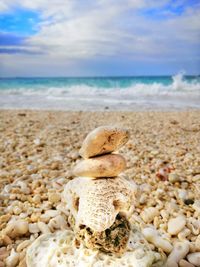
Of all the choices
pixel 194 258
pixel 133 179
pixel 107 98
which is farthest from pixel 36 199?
pixel 107 98

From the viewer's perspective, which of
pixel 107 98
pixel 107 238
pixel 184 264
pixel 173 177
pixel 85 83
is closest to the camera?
pixel 107 238

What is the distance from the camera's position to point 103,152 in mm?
2000

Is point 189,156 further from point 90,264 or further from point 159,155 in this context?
point 90,264

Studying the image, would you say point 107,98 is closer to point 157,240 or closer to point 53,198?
point 53,198

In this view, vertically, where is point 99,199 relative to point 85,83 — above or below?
above

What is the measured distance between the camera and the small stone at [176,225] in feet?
8.28

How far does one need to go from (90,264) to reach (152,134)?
15.4 ft

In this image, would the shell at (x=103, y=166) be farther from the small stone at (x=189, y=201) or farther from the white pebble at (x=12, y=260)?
the small stone at (x=189, y=201)

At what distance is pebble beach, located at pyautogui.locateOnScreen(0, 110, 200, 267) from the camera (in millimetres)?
2357

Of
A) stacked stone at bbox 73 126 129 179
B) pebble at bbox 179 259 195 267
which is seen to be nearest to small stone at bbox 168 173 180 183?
pebble at bbox 179 259 195 267

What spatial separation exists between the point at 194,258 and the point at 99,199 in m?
0.84

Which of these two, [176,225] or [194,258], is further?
[176,225]

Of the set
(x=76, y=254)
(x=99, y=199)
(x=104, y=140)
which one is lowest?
(x=76, y=254)

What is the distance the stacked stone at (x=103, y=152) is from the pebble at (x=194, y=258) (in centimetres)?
79
